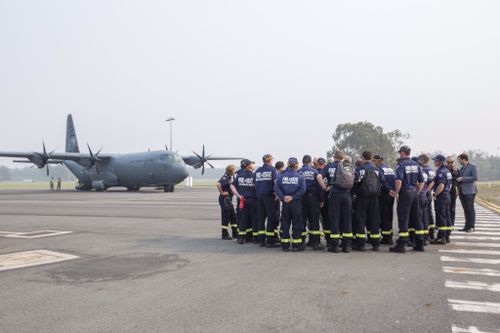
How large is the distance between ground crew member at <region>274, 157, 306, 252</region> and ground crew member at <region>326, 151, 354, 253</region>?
641 millimetres

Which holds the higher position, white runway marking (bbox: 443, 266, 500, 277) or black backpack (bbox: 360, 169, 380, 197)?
black backpack (bbox: 360, 169, 380, 197)

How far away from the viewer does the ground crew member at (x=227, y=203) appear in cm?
1151

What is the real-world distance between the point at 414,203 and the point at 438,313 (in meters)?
4.78

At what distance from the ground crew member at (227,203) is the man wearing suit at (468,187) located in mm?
6518

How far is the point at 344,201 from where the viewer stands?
9547 mm

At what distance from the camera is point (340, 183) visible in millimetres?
9484

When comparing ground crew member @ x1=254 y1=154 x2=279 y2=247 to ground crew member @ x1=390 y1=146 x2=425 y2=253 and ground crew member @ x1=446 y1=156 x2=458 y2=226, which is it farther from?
ground crew member @ x1=446 y1=156 x2=458 y2=226

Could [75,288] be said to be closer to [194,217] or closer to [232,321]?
[232,321]

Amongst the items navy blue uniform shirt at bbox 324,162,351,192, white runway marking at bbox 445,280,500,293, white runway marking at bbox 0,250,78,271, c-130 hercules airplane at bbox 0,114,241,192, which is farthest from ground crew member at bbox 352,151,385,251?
c-130 hercules airplane at bbox 0,114,241,192

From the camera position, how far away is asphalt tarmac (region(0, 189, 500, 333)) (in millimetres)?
4805

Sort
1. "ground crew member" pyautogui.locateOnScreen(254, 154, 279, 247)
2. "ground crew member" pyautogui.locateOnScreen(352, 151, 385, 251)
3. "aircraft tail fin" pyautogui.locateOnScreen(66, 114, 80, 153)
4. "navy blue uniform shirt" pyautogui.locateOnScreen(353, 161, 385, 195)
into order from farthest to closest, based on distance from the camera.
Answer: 1. "aircraft tail fin" pyautogui.locateOnScreen(66, 114, 80, 153)
2. "ground crew member" pyautogui.locateOnScreen(254, 154, 279, 247)
3. "navy blue uniform shirt" pyautogui.locateOnScreen(353, 161, 385, 195)
4. "ground crew member" pyautogui.locateOnScreen(352, 151, 385, 251)

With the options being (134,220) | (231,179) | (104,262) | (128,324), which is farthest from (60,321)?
(134,220)

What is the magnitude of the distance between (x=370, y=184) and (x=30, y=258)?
23.4 feet

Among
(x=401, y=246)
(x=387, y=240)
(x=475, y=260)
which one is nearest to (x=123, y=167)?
(x=387, y=240)
